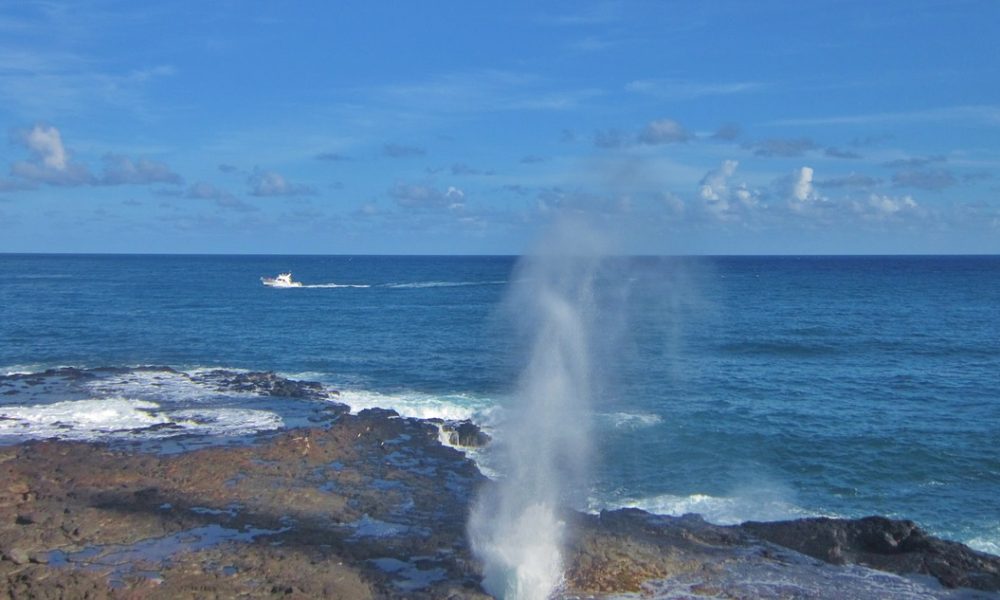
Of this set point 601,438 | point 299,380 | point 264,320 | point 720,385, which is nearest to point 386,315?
point 264,320

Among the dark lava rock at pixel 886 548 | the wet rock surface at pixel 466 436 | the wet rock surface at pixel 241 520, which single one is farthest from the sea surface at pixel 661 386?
the wet rock surface at pixel 241 520

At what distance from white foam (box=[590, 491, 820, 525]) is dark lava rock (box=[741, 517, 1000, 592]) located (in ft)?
6.07

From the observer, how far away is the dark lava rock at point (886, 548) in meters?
22.8

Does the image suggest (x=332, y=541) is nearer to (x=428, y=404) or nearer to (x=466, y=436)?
(x=466, y=436)

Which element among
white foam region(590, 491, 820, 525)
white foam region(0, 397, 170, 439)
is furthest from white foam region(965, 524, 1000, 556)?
white foam region(0, 397, 170, 439)

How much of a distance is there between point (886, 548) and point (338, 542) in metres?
15.7

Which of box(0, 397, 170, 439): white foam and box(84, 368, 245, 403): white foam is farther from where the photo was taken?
box(84, 368, 245, 403): white foam

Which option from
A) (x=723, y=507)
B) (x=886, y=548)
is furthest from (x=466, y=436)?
(x=886, y=548)

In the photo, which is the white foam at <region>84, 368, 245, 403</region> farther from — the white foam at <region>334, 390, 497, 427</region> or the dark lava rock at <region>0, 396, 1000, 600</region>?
the dark lava rock at <region>0, 396, 1000, 600</region>

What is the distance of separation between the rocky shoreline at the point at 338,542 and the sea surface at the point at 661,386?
11.7ft

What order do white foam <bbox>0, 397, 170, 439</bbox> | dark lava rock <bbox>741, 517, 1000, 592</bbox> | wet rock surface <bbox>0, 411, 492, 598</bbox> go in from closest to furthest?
wet rock surface <bbox>0, 411, 492, 598</bbox> → dark lava rock <bbox>741, 517, 1000, 592</bbox> → white foam <bbox>0, 397, 170, 439</bbox>

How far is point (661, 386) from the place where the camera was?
49.6 metres

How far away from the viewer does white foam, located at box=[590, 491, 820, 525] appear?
2833cm

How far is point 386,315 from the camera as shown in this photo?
89.6 meters
